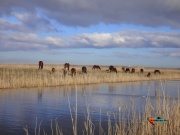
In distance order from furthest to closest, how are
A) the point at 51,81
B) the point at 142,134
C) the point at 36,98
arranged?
1. the point at 51,81
2. the point at 36,98
3. the point at 142,134

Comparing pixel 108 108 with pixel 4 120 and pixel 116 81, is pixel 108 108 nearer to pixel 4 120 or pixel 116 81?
pixel 4 120

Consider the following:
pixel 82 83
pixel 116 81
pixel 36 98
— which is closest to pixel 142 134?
pixel 36 98

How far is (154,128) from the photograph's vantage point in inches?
251

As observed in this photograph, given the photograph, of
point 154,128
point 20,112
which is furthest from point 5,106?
point 154,128

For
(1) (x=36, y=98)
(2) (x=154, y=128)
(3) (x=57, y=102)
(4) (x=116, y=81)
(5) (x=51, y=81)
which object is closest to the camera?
(2) (x=154, y=128)

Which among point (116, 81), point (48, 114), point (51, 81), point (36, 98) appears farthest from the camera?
point (116, 81)

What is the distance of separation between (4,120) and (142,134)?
14.9 ft

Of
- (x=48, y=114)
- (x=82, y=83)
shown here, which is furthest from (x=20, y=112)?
(x=82, y=83)

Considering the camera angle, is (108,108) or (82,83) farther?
(82,83)

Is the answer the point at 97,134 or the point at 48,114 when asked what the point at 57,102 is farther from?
the point at 97,134

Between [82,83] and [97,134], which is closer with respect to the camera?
[97,134]

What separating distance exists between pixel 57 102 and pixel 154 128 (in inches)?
260

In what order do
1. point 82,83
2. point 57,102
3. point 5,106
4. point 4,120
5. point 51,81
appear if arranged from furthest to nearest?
point 82,83 → point 51,81 → point 57,102 → point 5,106 → point 4,120

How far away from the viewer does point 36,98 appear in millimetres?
13414
